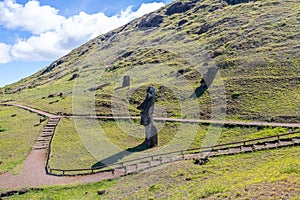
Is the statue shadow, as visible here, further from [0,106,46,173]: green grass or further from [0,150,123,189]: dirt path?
[0,106,46,173]: green grass

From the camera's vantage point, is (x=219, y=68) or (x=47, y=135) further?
(x=219, y=68)

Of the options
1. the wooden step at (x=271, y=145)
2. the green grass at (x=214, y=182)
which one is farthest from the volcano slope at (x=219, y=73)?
the wooden step at (x=271, y=145)

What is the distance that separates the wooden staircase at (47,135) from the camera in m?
40.8

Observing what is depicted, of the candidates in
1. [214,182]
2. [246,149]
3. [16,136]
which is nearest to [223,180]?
[214,182]

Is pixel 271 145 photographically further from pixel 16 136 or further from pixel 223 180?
pixel 16 136

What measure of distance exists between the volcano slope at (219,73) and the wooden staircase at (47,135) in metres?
5.06

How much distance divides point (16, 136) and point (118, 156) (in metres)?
18.0

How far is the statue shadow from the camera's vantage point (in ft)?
109

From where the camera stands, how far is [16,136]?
1752 inches

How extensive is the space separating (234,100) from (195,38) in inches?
3201

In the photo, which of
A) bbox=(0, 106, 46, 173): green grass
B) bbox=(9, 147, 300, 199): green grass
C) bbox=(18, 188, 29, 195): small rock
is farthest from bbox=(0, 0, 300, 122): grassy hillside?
bbox=(18, 188, 29, 195): small rock

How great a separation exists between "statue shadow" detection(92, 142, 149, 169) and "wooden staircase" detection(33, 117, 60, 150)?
10.5m

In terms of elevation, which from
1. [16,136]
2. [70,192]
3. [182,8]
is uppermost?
[182,8]

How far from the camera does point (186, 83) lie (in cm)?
6906
